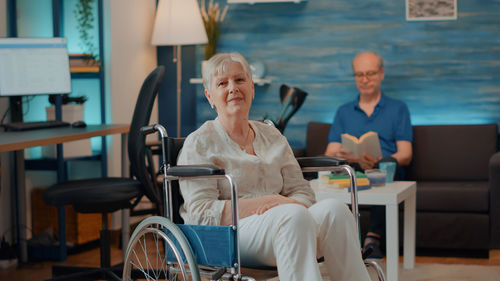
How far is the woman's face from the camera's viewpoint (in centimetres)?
233

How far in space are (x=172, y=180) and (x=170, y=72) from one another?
2964mm

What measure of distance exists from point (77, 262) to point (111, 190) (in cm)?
101

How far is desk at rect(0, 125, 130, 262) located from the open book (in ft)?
3.99

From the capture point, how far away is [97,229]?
432 cm

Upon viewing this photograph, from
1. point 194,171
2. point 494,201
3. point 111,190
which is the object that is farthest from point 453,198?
point 194,171

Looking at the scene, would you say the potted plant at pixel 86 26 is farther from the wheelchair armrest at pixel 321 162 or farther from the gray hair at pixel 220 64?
the wheelchair armrest at pixel 321 162

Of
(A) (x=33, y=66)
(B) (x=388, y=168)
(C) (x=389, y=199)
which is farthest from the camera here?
(A) (x=33, y=66)

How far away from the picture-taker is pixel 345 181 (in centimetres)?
337

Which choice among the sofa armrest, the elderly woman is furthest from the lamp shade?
the elderly woman

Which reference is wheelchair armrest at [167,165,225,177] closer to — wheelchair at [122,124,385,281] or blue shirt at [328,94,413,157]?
wheelchair at [122,124,385,281]

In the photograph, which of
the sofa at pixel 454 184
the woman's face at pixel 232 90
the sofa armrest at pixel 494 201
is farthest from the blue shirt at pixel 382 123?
the woman's face at pixel 232 90

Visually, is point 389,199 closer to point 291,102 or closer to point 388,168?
point 388,168

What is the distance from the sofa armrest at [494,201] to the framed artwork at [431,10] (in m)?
1.21

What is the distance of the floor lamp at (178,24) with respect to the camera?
4.71 metres
